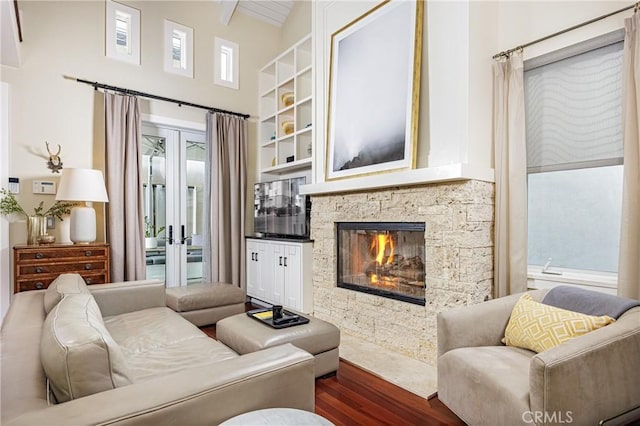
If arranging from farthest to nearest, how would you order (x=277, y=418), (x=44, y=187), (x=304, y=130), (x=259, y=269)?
(x=259, y=269) → (x=304, y=130) → (x=44, y=187) → (x=277, y=418)

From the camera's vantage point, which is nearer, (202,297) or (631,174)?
(631,174)

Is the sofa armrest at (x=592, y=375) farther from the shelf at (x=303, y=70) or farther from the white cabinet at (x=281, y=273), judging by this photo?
the shelf at (x=303, y=70)

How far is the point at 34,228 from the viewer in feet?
11.3

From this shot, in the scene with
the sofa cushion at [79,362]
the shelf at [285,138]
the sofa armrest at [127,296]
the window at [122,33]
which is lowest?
the sofa armrest at [127,296]

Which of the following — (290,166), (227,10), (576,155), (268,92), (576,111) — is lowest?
(576,155)

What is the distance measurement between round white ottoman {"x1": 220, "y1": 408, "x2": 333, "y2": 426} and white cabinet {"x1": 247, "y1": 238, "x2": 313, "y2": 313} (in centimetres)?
281

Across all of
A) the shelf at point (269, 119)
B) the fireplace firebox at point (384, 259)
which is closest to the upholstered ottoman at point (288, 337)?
the fireplace firebox at point (384, 259)

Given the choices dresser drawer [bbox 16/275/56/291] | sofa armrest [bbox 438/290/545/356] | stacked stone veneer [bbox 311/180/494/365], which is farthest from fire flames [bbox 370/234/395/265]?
dresser drawer [bbox 16/275/56/291]

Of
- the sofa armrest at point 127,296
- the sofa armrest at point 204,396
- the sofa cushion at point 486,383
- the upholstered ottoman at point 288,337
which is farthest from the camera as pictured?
the sofa armrest at point 127,296

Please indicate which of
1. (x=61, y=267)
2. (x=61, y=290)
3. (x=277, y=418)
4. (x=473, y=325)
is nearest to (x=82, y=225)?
(x=61, y=267)

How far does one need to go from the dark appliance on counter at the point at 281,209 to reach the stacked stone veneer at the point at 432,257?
0.78m

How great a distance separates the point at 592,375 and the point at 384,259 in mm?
2002

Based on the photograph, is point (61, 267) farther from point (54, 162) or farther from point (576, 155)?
point (576, 155)

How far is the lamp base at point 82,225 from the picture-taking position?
11.3ft
